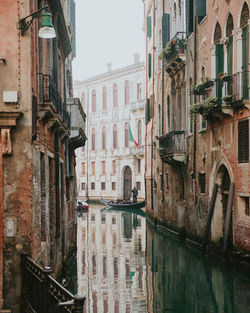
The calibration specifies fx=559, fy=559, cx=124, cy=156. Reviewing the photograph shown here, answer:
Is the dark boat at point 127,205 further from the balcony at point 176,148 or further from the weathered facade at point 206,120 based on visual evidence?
the balcony at point 176,148

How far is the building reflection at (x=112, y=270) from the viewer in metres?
10.2

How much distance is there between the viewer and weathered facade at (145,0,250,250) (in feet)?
46.6

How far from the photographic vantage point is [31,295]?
7312mm

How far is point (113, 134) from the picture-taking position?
51.1m

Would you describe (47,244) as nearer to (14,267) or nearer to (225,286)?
(14,267)

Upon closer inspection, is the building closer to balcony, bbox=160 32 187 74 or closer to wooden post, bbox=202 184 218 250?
balcony, bbox=160 32 187 74

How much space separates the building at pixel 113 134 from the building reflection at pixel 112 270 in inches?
921

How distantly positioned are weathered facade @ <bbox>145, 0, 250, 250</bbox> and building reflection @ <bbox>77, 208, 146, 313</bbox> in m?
2.20

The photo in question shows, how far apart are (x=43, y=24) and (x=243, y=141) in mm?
7659

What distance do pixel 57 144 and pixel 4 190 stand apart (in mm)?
4290

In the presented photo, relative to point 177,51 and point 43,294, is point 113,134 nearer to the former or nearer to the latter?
point 177,51

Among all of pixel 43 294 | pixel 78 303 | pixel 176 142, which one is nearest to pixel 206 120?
pixel 176 142

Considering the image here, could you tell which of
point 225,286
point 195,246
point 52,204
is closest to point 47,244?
point 52,204

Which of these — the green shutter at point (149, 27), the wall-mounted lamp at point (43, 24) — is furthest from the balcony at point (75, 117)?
the green shutter at point (149, 27)
